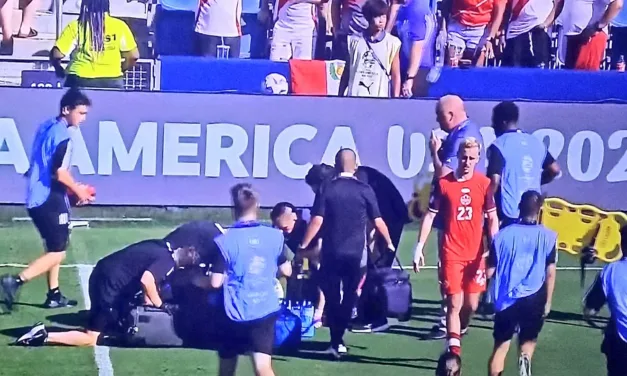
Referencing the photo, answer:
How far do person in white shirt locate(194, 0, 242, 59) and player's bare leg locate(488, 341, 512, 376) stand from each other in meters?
2.10

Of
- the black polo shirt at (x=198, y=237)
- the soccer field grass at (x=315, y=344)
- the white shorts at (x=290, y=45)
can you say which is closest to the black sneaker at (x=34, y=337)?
the soccer field grass at (x=315, y=344)

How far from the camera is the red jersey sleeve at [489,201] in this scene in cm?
625

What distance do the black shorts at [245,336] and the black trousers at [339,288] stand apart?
32cm

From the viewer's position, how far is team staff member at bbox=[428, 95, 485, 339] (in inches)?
247

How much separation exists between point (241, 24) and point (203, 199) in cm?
95

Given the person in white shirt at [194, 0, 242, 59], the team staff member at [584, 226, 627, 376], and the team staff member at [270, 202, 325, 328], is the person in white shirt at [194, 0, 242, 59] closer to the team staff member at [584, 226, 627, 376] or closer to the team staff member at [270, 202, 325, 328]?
the team staff member at [270, 202, 325, 328]

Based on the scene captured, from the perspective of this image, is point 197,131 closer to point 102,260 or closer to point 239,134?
point 239,134

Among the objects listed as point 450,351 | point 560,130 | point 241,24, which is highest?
point 241,24

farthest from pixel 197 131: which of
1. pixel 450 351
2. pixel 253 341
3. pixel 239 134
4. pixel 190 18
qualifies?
pixel 450 351

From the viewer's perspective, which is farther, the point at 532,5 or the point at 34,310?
the point at 532,5

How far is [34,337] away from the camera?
19.5ft

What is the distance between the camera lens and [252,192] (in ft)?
20.2

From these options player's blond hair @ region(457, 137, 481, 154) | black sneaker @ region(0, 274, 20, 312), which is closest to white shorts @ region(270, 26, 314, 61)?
player's blond hair @ region(457, 137, 481, 154)

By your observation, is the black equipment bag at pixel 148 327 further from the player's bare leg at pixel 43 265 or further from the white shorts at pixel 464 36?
the white shorts at pixel 464 36
